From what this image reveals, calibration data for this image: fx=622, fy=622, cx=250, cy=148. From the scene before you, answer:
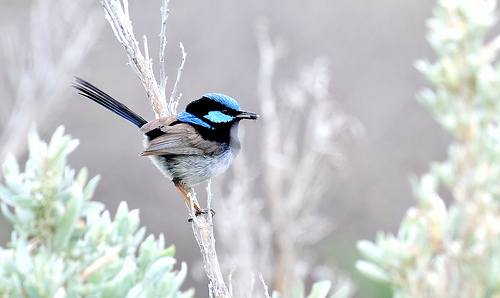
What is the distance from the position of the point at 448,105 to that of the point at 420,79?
8097 mm

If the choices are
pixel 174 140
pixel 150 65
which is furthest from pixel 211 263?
pixel 174 140

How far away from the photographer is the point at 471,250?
1.18m

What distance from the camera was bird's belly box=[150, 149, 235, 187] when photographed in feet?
14.6

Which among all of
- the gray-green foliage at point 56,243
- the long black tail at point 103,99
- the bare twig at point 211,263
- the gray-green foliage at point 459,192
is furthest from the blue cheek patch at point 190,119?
the gray-green foliage at point 459,192

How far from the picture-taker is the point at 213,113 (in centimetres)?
467

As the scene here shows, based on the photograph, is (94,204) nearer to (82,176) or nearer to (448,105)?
(82,176)

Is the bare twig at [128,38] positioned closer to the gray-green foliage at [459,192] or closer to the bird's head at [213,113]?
the bird's head at [213,113]

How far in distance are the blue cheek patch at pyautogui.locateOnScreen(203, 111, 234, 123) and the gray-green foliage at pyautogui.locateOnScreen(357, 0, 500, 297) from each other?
A: 133 inches

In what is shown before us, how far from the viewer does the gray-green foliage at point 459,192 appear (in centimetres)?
120

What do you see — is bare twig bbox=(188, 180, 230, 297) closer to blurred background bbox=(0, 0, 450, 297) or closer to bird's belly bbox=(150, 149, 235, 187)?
bird's belly bbox=(150, 149, 235, 187)

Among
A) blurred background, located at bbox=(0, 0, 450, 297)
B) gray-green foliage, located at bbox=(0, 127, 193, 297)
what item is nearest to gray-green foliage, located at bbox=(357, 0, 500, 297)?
gray-green foliage, located at bbox=(0, 127, 193, 297)

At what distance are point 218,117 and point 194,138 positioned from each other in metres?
0.25

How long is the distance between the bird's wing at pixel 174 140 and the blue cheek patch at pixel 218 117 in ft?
0.53

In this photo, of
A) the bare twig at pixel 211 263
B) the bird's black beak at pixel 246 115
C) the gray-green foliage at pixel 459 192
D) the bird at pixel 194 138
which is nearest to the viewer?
the gray-green foliage at pixel 459 192
